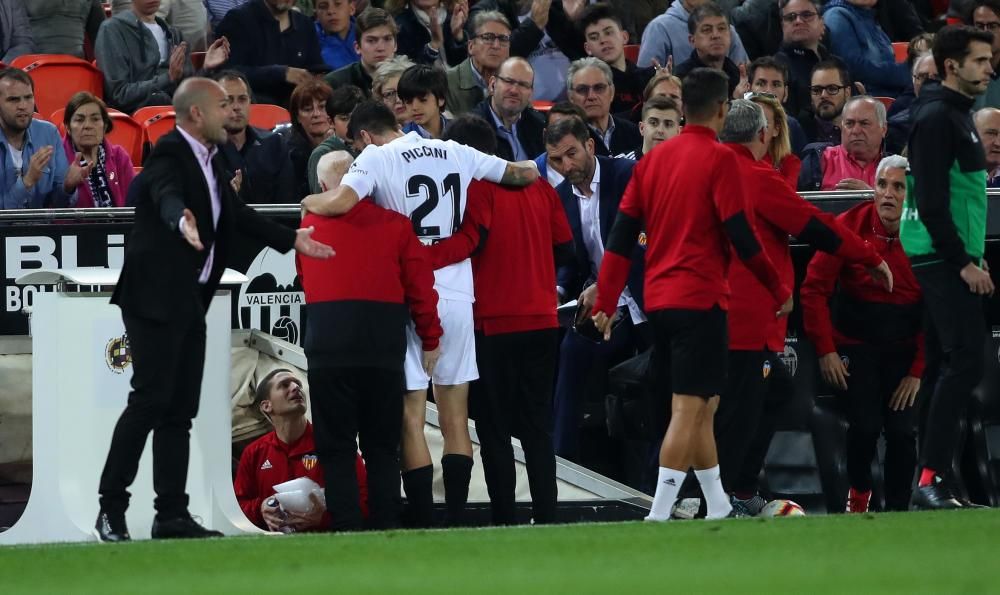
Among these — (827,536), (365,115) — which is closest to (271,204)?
(365,115)

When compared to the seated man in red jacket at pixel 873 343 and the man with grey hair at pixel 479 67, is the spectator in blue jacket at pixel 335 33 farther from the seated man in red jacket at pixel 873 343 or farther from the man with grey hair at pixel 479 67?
the seated man in red jacket at pixel 873 343

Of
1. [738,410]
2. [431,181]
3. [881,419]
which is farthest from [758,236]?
[881,419]

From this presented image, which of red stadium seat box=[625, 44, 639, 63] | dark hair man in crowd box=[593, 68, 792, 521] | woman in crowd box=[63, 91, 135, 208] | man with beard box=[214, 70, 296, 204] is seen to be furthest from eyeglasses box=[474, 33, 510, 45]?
dark hair man in crowd box=[593, 68, 792, 521]

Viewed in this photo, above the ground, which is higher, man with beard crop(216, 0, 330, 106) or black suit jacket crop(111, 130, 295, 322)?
man with beard crop(216, 0, 330, 106)

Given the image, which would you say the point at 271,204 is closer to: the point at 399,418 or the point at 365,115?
the point at 365,115

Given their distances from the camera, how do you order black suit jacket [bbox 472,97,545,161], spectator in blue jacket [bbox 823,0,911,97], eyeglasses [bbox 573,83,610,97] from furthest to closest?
spectator in blue jacket [bbox 823,0,911,97], eyeglasses [bbox 573,83,610,97], black suit jacket [bbox 472,97,545,161]

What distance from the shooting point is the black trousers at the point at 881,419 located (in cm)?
916

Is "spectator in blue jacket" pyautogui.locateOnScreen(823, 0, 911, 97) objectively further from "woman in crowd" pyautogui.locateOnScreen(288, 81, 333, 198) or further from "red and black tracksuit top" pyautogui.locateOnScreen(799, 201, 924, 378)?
"woman in crowd" pyautogui.locateOnScreen(288, 81, 333, 198)

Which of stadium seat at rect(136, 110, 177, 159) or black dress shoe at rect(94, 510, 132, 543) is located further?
stadium seat at rect(136, 110, 177, 159)

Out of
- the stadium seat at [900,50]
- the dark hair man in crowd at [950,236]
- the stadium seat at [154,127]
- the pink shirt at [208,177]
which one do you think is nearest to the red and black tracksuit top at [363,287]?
the pink shirt at [208,177]

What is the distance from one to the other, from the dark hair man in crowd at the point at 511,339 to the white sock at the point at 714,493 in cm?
94

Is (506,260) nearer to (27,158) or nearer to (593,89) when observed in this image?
(593,89)

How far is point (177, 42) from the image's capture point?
41.3ft

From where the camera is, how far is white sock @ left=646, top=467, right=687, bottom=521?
281 inches
